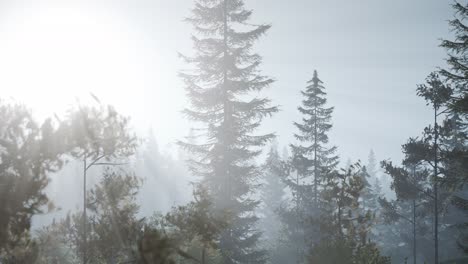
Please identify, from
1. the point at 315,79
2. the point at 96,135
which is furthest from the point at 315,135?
the point at 96,135

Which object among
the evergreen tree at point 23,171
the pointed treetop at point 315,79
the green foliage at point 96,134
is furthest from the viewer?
the pointed treetop at point 315,79

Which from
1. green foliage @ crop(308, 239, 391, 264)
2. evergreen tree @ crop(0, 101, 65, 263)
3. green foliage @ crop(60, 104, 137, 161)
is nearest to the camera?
evergreen tree @ crop(0, 101, 65, 263)

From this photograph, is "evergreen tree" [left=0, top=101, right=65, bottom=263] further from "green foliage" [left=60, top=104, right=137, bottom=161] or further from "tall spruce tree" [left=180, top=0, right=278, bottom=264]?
"tall spruce tree" [left=180, top=0, right=278, bottom=264]

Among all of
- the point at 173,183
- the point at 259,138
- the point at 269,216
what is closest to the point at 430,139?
the point at 259,138

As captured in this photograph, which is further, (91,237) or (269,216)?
(269,216)

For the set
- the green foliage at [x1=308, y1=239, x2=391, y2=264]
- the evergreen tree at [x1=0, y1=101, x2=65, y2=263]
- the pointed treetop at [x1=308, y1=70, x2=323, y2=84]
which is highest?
the pointed treetop at [x1=308, y1=70, x2=323, y2=84]

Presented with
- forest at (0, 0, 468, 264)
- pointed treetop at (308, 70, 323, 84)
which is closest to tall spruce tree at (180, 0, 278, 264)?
forest at (0, 0, 468, 264)

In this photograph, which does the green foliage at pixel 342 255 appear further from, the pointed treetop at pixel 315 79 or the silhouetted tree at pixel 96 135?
the pointed treetop at pixel 315 79

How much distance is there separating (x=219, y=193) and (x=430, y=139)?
443 inches

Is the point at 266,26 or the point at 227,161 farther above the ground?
the point at 266,26

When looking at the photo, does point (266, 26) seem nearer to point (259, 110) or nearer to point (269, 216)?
point (259, 110)

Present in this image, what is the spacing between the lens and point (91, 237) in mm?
10469

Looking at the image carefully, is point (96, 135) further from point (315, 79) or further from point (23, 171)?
point (315, 79)

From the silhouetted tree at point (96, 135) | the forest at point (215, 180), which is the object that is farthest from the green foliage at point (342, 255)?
the silhouetted tree at point (96, 135)
